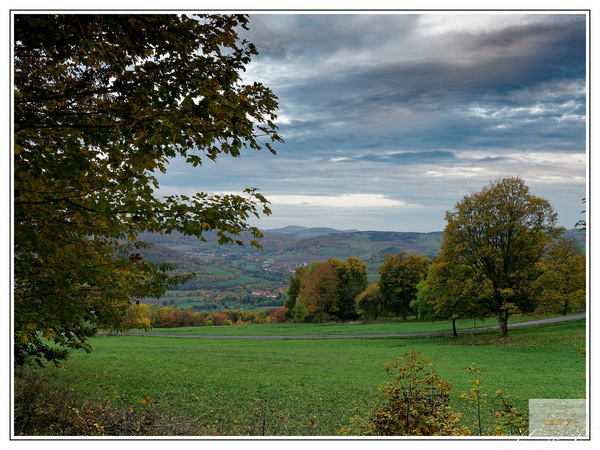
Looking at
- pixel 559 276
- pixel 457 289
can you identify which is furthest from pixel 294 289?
pixel 559 276

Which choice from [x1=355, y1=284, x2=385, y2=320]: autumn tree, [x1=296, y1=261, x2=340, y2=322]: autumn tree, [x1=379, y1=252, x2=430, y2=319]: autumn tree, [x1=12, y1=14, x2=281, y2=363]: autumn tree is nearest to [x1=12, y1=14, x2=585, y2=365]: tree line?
[x1=12, y1=14, x2=281, y2=363]: autumn tree

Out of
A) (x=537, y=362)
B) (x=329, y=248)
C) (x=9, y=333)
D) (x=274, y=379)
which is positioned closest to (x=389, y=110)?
(x=9, y=333)

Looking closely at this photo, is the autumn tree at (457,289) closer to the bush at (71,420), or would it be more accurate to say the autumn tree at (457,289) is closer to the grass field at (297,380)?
the grass field at (297,380)

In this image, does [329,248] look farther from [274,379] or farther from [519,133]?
[519,133]

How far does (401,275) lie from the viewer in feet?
105

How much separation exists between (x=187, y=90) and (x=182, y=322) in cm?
3749

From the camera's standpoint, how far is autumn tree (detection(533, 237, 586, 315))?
53.7 ft

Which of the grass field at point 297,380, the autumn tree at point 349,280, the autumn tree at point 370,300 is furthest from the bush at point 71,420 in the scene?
the autumn tree at point 349,280

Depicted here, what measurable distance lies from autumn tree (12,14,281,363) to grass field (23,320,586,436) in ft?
10.6

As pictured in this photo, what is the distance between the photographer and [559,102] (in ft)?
21.6

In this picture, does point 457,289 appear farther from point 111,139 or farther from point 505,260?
point 111,139

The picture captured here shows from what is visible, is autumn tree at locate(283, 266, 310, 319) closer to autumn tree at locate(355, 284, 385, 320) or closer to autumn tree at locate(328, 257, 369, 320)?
autumn tree at locate(328, 257, 369, 320)

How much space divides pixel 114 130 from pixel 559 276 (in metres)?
19.8

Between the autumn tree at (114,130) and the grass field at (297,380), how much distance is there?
10.6 feet
